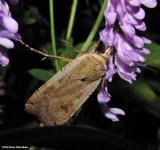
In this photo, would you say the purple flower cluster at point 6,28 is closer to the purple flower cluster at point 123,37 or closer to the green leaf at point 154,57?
the purple flower cluster at point 123,37

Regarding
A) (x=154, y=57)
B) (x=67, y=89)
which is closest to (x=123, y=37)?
(x=67, y=89)

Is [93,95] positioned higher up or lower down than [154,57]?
lower down

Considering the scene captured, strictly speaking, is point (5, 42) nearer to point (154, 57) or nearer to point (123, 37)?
point (123, 37)

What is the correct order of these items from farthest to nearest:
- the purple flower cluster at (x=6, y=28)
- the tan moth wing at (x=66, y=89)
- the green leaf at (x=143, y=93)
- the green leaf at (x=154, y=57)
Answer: the green leaf at (x=143, y=93)
the green leaf at (x=154, y=57)
the tan moth wing at (x=66, y=89)
the purple flower cluster at (x=6, y=28)

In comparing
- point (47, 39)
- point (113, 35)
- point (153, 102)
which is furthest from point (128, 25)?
point (47, 39)

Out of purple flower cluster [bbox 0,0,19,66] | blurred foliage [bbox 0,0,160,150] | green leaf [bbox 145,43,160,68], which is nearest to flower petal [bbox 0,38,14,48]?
purple flower cluster [bbox 0,0,19,66]

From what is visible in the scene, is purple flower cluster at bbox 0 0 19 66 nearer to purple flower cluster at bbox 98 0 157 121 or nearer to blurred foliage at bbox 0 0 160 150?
purple flower cluster at bbox 98 0 157 121

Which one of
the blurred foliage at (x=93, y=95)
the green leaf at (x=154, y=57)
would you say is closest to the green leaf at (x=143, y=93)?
the blurred foliage at (x=93, y=95)
